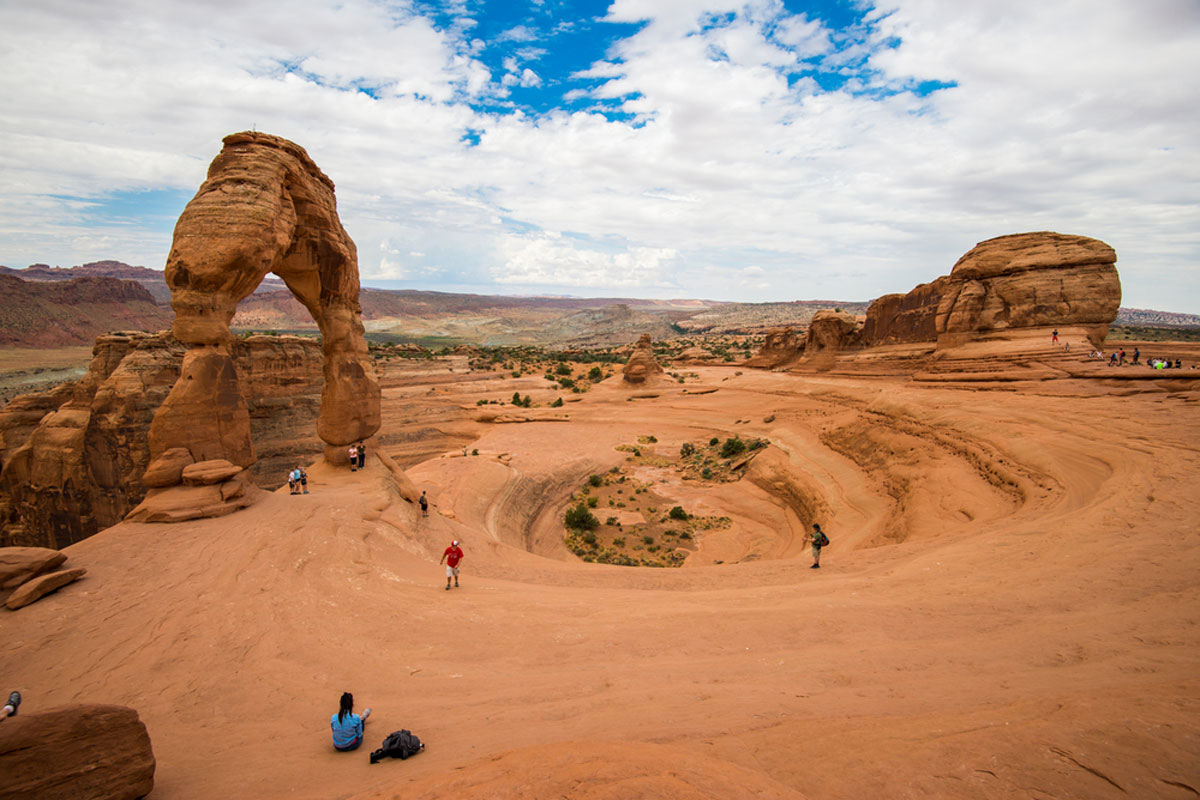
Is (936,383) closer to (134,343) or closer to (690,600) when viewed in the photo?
(690,600)

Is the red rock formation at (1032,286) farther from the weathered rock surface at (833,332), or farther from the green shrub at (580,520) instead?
the green shrub at (580,520)

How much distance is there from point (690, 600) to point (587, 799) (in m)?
5.73

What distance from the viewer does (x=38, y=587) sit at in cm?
714

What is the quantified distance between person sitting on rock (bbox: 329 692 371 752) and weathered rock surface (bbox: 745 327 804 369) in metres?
41.5

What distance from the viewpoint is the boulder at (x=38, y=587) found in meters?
6.97

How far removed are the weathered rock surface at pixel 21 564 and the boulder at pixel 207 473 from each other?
313 centimetres

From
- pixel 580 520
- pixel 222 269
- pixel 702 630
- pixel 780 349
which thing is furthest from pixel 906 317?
pixel 222 269

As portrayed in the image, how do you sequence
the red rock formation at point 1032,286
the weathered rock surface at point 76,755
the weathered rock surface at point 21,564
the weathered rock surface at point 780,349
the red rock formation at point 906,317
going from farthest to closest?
the weathered rock surface at point 780,349, the red rock formation at point 906,317, the red rock formation at point 1032,286, the weathered rock surface at point 21,564, the weathered rock surface at point 76,755

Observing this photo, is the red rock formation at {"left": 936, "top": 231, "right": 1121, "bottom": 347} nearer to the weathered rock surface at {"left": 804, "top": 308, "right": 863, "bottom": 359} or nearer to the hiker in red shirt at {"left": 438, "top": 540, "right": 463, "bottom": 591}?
the weathered rock surface at {"left": 804, "top": 308, "right": 863, "bottom": 359}

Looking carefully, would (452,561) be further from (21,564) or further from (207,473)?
(207,473)

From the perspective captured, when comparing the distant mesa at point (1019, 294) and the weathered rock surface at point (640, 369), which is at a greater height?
the distant mesa at point (1019, 294)

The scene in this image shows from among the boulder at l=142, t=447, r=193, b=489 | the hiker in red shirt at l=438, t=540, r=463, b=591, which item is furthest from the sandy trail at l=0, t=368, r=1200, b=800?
the boulder at l=142, t=447, r=193, b=489

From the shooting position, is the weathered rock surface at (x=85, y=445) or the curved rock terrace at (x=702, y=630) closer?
the curved rock terrace at (x=702, y=630)

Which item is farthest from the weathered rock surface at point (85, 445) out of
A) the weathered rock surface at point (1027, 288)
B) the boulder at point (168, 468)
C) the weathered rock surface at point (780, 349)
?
the weathered rock surface at point (780, 349)
